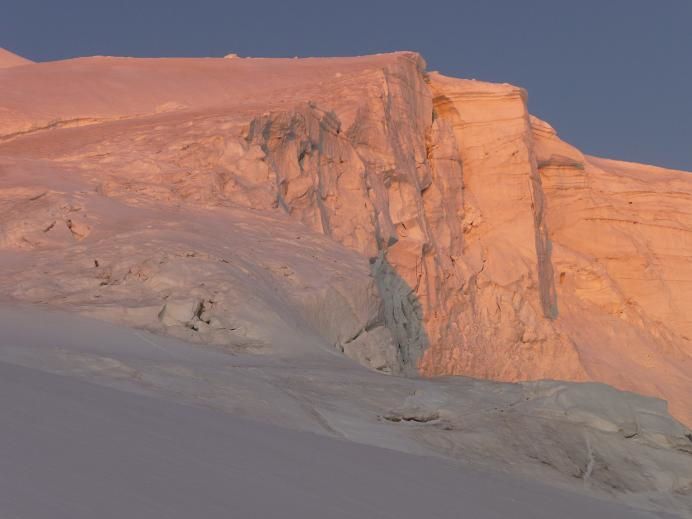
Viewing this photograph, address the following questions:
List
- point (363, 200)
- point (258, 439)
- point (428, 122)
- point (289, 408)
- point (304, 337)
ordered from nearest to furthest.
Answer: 1. point (258, 439)
2. point (289, 408)
3. point (304, 337)
4. point (363, 200)
5. point (428, 122)

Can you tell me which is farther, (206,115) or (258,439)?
(206,115)

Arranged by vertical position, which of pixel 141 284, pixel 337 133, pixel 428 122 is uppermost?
pixel 428 122

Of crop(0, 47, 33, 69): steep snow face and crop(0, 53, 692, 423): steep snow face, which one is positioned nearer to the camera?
crop(0, 53, 692, 423): steep snow face

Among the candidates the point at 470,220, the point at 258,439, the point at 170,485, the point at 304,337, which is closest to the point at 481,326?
the point at 470,220

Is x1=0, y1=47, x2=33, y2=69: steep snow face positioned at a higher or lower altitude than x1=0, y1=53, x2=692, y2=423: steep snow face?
higher

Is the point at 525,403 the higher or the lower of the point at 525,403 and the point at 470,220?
the lower

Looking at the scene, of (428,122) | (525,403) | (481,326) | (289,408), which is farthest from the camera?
(428,122)

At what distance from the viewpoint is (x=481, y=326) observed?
1991 centimetres

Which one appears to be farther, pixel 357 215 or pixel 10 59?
pixel 10 59

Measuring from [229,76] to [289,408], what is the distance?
15.4 meters

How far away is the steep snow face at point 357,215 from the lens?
9992 millimetres

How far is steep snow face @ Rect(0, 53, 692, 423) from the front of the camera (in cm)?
999

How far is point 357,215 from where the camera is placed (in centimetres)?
1683

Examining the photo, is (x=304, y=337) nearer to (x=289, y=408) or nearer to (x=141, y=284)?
(x=141, y=284)
